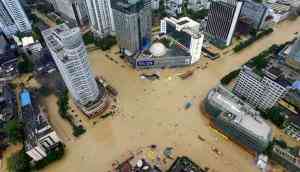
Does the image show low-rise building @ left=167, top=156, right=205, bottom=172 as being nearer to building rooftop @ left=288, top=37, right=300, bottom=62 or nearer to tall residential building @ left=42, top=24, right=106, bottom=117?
tall residential building @ left=42, top=24, right=106, bottom=117

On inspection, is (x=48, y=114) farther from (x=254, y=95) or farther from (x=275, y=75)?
(x=275, y=75)

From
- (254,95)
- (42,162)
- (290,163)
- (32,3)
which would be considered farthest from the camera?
(32,3)

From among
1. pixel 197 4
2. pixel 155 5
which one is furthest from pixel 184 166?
pixel 155 5

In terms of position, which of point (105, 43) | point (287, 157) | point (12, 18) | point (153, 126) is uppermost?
point (12, 18)

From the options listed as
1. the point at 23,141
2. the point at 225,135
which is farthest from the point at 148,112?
the point at 23,141

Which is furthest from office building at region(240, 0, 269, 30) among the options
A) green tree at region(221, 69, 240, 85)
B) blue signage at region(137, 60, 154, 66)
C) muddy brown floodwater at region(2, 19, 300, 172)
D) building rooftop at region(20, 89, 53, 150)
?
building rooftop at region(20, 89, 53, 150)

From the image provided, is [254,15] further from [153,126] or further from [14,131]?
[14,131]

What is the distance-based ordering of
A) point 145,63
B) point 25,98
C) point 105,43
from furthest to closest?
Result: 1. point 105,43
2. point 145,63
3. point 25,98
